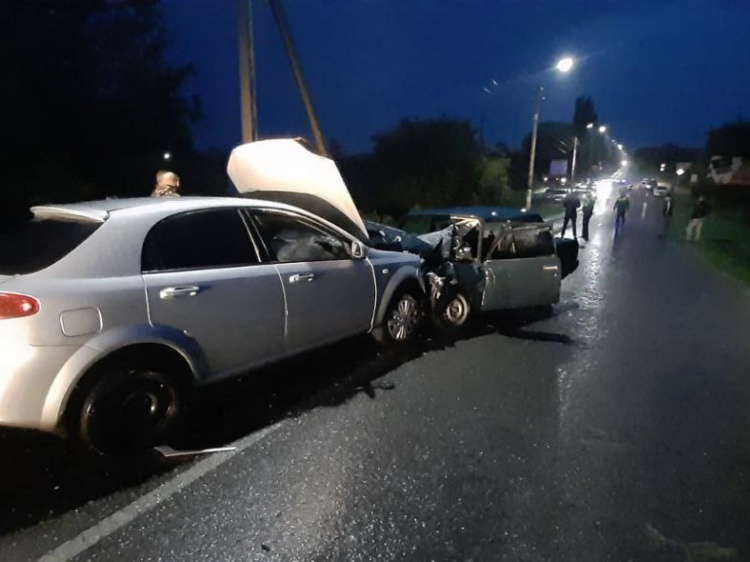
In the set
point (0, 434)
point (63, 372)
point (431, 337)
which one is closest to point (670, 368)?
point (431, 337)

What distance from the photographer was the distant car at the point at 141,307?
10.9ft

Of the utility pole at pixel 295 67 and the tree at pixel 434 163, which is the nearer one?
the utility pole at pixel 295 67

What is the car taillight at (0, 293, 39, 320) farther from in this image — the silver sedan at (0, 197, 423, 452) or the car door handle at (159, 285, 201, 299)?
the car door handle at (159, 285, 201, 299)

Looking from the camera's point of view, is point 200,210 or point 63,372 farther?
point 200,210

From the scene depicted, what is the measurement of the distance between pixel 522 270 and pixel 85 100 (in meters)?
17.8

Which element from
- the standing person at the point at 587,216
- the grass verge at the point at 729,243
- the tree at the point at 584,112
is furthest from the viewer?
the tree at the point at 584,112

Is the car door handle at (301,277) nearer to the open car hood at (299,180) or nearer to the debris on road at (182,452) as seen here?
the debris on road at (182,452)

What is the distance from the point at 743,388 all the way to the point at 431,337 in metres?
3.04

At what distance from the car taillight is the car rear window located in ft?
0.70

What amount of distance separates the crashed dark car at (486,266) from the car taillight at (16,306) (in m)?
4.43

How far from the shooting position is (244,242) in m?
4.45

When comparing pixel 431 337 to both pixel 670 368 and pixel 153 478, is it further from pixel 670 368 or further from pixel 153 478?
pixel 153 478

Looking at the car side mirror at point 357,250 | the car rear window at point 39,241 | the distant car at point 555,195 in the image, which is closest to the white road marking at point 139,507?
the car rear window at point 39,241

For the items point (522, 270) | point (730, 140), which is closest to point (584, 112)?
point (730, 140)
